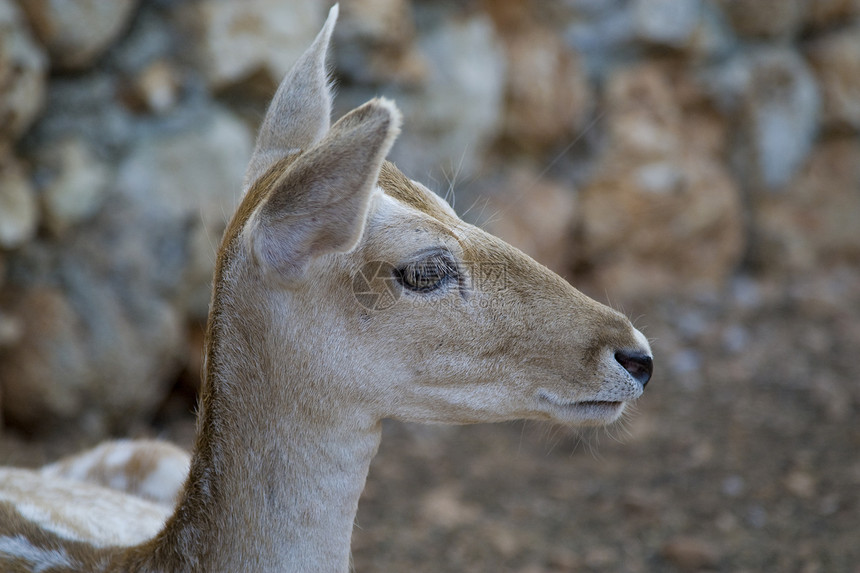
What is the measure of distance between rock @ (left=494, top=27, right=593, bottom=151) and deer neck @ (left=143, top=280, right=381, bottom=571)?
12.7ft

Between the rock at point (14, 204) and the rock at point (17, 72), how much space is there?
0.13 meters

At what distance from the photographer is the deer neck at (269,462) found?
2145mm

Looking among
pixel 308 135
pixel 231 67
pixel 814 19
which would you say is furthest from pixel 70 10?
pixel 814 19

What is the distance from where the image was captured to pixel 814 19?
664cm

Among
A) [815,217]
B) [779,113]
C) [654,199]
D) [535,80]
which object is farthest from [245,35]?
[815,217]

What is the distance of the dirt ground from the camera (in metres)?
3.72

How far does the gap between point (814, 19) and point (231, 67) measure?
447cm

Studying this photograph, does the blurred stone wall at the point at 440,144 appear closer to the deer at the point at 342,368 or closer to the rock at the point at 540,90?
the rock at the point at 540,90

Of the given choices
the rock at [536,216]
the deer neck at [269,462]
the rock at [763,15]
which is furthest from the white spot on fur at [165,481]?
the rock at [763,15]

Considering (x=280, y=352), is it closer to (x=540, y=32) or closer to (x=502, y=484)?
(x=502, y=484)

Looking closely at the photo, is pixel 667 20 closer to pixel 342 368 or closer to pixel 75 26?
pixel 75 26

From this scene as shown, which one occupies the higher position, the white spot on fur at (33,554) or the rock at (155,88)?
the rock at (155,88)

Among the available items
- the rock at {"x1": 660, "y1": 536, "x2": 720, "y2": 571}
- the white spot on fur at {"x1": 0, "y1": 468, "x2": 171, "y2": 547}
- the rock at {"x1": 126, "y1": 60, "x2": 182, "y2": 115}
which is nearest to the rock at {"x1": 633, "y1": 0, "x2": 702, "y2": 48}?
the rock at {"x1": 126, "y1": 60, "x2": 182, "y2": 115}

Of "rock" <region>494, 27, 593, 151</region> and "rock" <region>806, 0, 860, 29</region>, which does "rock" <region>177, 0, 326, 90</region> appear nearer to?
"rock" <region>494, 27, 593, 151</region>
